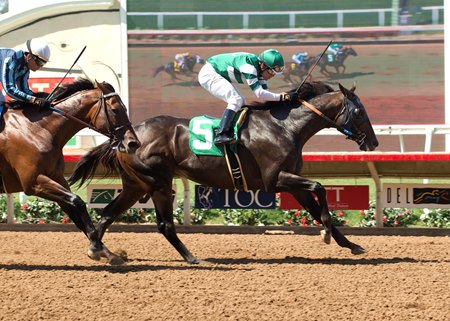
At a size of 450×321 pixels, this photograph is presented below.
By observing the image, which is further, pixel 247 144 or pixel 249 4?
pixel 249 4

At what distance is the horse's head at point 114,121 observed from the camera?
6859mm

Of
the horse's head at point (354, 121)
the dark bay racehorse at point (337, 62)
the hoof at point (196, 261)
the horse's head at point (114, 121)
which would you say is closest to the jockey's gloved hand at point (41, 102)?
the horse's head at point (114, 121)

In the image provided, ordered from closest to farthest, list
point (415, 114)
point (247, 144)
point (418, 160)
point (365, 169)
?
point (247, 144) < point (418, 160) < point (365, 169) < point (415, 114)

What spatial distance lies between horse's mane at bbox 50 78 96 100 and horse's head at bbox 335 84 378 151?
2.11 m

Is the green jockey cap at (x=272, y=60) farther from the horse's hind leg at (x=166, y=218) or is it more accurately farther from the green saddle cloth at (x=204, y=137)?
the horse's hind leg at (x=166, y=218)

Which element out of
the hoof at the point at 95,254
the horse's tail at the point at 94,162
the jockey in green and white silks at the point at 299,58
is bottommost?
the hoof at the point at 95,254

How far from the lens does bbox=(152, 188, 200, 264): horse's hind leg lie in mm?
7434

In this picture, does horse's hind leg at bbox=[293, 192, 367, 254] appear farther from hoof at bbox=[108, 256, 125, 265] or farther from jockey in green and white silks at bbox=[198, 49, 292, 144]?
hoof at bbox=[108, 256, 125, 265]

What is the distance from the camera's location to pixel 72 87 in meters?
7.20

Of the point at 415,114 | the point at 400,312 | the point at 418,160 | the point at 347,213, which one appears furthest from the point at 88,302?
the point at 415,114

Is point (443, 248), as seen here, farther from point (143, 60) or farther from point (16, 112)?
point (143, 60)

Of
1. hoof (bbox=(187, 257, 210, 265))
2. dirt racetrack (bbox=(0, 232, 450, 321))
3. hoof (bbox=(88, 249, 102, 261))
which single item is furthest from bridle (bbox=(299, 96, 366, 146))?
hoof (bbox=(88, 249, 102, 261))

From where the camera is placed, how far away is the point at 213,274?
6.62m

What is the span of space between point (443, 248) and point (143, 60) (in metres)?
11.6
